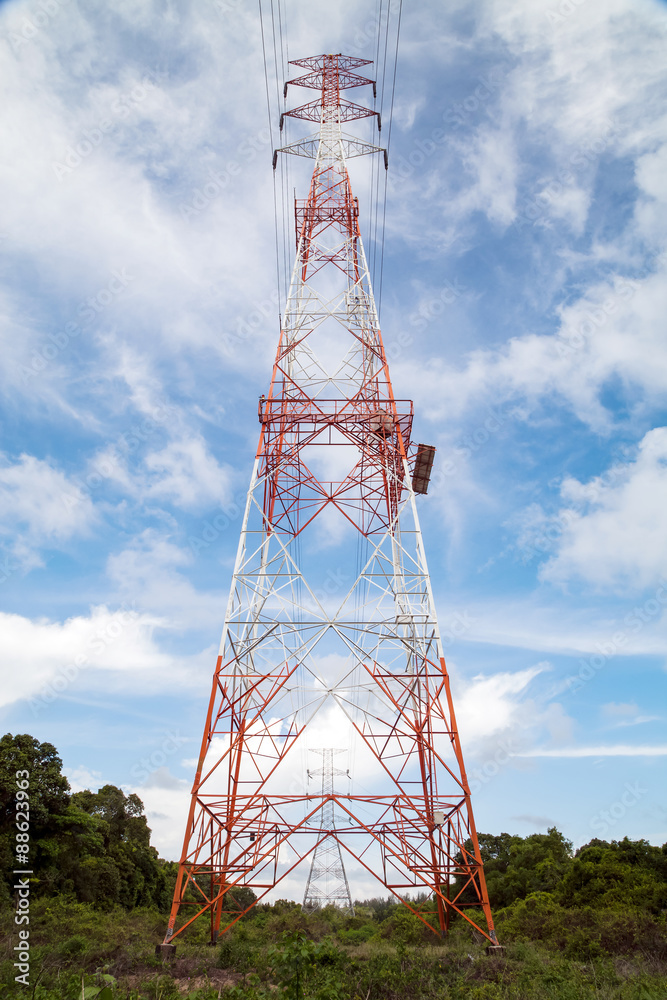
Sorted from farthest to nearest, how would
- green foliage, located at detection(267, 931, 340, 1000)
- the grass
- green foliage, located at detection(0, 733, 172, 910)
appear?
green foliage, located at detection(0, 733, 172, 910) → the grass → green foliage, located at detection(267, 931, 340, 1000)

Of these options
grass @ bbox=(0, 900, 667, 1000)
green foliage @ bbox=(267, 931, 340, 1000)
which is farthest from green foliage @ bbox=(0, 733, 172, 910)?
green foliage @ bbox=(267, 931, 340, 1000)

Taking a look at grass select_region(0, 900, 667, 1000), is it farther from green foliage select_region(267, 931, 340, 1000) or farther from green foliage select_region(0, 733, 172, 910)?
green foliage select_region(0, 733, 172, 910)

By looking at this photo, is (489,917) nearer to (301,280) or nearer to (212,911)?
(212,911)

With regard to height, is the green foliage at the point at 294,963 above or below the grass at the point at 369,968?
above

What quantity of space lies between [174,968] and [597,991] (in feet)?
27.2

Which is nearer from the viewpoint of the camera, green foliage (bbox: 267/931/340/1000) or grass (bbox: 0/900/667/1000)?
green foliage (bbox: 267/931/340/1000)

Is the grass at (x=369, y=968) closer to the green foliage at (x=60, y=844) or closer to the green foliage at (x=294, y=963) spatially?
the green foliage at (x=294, y=963)

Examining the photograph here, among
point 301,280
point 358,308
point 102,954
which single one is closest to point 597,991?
point 102,954

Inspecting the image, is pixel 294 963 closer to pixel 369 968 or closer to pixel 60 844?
pixel 369 968

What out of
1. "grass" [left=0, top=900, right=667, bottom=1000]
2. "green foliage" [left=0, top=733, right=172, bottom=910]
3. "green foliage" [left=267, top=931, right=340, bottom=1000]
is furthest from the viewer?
"green foliage" [left=0, top=733, right=172, bottom=910]

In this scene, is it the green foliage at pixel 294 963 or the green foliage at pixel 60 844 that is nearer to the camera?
the green foliage at pixel 294 963

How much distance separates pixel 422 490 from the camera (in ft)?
67.7

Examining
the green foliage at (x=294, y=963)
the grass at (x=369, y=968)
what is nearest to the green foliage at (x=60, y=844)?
the grass at (x=369, y=968)

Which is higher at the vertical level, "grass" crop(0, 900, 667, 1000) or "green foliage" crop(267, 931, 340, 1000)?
"green foliage" crop(267, 931, 340, 1000)
